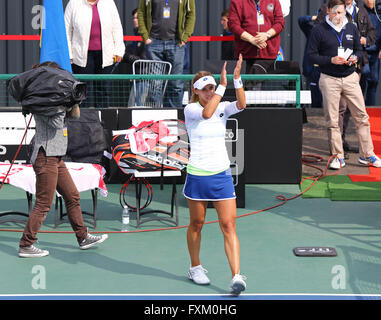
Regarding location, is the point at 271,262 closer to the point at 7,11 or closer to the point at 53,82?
the point at 53,82

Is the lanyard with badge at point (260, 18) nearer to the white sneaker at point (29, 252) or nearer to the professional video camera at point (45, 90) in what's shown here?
the professional video camera at point (45, 90)

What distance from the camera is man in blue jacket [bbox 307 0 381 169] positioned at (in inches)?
420

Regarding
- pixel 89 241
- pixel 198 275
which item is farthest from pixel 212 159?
pixel 89 241

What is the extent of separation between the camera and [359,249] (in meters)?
7.42

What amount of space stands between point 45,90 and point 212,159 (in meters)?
1.85

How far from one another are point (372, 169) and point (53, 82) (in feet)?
19.0

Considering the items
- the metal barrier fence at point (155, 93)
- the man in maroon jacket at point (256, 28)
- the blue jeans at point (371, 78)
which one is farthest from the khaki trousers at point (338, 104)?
the blue jeans at point (371, 78)

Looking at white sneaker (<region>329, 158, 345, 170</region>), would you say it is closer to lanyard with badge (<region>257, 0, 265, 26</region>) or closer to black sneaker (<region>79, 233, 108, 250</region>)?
lanyard with badge (<region>257, 0, 265, 26</region>)

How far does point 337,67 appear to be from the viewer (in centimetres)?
1079

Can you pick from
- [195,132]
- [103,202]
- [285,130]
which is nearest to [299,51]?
[285,130]

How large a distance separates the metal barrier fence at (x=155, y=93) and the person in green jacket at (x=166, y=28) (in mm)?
528

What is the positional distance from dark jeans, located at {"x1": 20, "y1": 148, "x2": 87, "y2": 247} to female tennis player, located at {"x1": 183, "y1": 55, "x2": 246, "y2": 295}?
1.59 metres

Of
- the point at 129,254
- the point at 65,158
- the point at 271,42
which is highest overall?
the point at 271,42

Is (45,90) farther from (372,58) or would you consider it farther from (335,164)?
(372,58)
